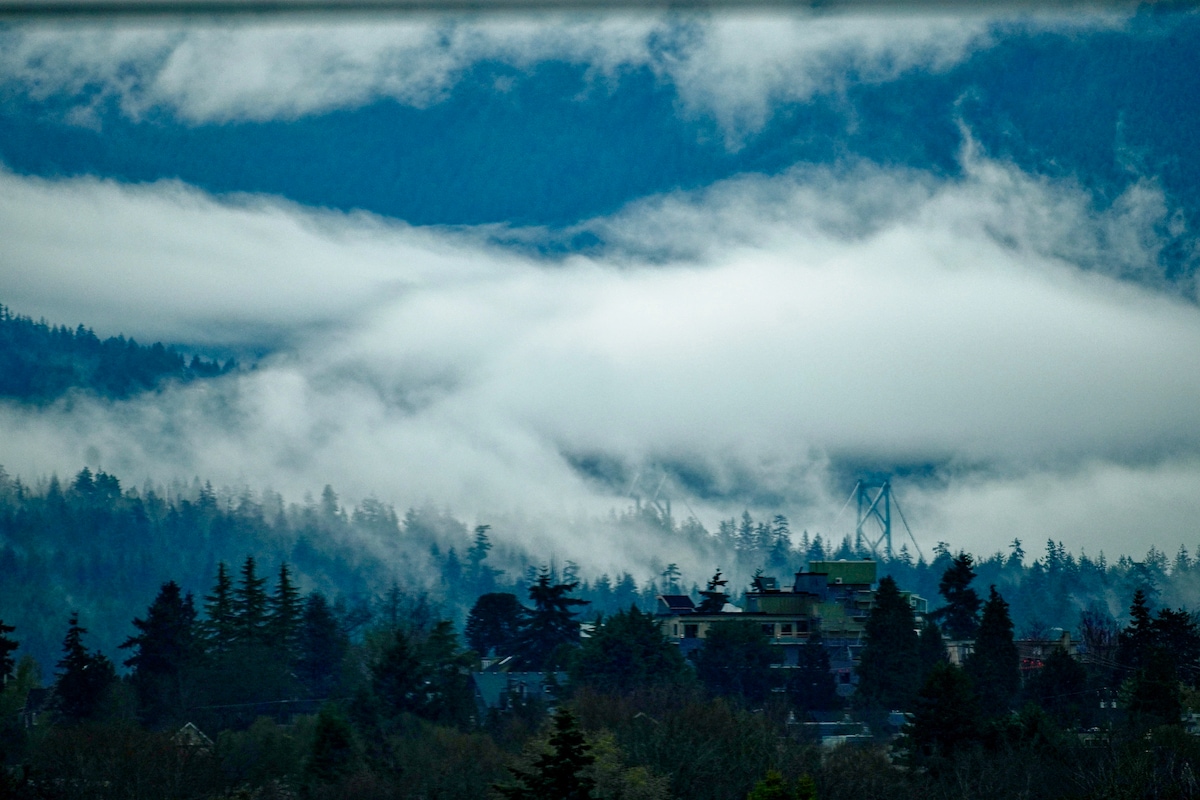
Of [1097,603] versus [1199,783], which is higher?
[1097,603]

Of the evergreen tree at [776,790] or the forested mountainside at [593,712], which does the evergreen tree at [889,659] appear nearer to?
the forested mountainside at [593,712]

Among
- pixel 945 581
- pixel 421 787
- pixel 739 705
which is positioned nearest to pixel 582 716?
pixel 421 787

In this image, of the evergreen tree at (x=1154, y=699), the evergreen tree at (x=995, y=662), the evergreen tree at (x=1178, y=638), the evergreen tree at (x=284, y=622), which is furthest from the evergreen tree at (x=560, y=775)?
the evergreen tree at (x=284, y=622)

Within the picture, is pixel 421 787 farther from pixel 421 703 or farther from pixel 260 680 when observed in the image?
pixel 260 680

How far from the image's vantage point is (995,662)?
73750 mm

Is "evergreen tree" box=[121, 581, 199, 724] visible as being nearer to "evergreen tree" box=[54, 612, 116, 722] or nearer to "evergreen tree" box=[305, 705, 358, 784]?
"evergreen tree" box=[54, 612, 116, 722]

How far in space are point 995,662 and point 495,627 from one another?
3570 centimetres

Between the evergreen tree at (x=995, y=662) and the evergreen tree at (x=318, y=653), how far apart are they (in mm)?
40012

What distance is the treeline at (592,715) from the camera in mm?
50688

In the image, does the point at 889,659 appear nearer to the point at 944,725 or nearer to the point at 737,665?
the point at 737,665

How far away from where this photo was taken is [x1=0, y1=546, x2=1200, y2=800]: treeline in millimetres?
50688

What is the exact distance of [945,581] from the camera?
299 feet

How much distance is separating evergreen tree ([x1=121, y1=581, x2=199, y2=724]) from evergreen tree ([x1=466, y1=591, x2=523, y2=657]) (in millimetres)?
19596

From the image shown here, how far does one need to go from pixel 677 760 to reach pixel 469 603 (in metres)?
145
